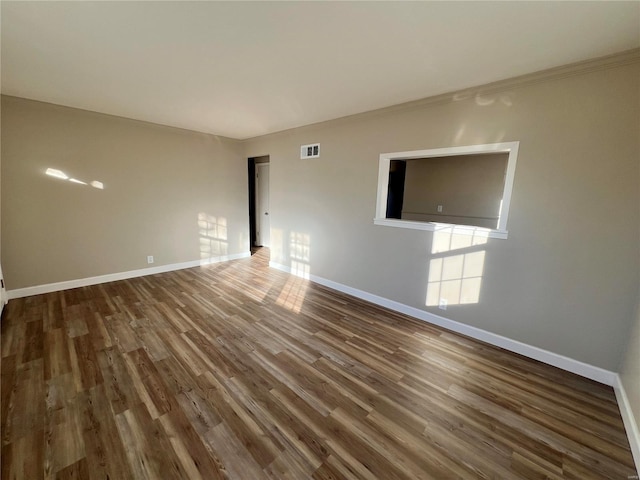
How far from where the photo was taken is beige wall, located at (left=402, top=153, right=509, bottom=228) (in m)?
4.66

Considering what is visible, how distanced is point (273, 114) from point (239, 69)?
4.28ft

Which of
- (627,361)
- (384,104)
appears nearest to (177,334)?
(384,104)

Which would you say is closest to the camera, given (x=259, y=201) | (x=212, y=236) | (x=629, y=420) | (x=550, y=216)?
(x=629, y=420)

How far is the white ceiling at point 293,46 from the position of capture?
1.56m

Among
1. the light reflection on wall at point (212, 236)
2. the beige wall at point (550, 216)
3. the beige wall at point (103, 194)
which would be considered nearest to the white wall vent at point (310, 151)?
the beige wall at point (550, 216)

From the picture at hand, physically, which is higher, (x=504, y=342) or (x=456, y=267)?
(x=456, y=267)

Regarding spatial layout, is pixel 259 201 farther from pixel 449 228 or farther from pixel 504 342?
pixel 504 342

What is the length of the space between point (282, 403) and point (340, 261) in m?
2.38

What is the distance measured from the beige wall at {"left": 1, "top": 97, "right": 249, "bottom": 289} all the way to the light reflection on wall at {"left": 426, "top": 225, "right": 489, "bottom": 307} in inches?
167

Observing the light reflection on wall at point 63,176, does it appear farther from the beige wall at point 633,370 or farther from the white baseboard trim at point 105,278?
the beige wall at point 633,370

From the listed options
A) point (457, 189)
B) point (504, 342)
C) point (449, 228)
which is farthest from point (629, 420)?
point (457, 189)

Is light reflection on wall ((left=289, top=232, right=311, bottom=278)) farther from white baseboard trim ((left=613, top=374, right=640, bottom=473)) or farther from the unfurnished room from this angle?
white baseboard trim ((left=613, top=374, right=640, bottom=473))

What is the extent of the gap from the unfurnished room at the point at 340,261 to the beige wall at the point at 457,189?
2.42m

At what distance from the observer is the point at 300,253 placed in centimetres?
464
